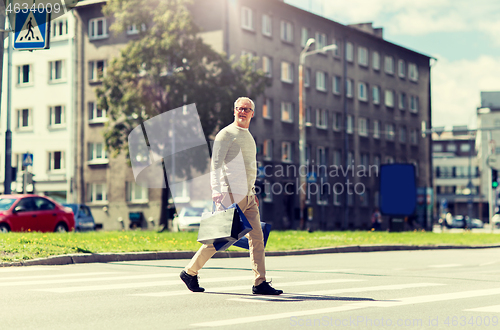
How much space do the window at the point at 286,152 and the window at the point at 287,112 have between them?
63.9 inches

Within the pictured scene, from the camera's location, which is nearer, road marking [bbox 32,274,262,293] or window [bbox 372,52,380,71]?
road marking [bbox 32,274,262,293]

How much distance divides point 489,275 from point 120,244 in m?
8.05

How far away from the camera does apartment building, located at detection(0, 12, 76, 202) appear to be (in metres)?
50.8

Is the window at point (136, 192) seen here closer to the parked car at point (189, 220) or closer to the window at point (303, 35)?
the parked car at point (189, 220)

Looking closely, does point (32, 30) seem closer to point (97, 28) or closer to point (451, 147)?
point (97, 28)

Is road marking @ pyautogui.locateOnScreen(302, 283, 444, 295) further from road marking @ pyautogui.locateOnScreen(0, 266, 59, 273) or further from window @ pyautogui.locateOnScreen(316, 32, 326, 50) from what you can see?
window @ pyautogui.locateOnScreen(316, 32, 326, 50)

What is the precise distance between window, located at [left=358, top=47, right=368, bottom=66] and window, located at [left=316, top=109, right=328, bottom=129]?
6.45m

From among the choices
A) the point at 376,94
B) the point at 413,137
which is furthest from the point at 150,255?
the point at 413,137

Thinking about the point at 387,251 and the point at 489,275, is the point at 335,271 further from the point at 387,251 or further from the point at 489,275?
the point at 387,251

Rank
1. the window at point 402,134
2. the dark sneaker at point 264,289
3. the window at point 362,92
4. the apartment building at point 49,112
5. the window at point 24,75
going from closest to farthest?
the dark sneaker at point 264,289, the apartment building at point 49,112, the window at point 24,75, the window at point 362,92, the window at point 402,134

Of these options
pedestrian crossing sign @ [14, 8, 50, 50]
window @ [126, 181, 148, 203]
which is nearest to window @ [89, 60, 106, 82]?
window @ [126, 181, 148, 203]

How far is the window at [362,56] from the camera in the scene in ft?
195

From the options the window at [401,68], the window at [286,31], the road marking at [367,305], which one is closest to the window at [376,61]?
the window at [401,68]

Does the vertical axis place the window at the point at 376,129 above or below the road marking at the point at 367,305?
above
